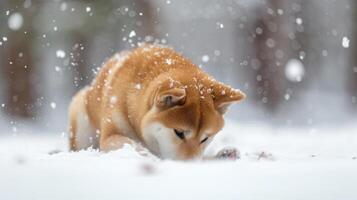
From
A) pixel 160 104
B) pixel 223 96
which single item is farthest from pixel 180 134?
pixel 223 96

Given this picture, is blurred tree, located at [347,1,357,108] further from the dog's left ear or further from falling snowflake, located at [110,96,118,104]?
falling snowflake, located at [110,96,118,104]

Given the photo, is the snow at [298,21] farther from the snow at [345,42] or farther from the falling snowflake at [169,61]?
the falling snowflake at [169,61]

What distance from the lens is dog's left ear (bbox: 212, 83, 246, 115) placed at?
170 inches

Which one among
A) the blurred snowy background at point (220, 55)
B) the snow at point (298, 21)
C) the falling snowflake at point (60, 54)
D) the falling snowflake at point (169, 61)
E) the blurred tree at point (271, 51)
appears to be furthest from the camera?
the snow at point (298, 21)

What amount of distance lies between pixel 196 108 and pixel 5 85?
1026cm

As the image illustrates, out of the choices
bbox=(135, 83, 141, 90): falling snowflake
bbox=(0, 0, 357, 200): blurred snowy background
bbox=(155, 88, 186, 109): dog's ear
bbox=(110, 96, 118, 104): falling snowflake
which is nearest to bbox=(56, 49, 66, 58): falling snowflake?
bbox=(0, 0, 357, 200): blurred snowy background

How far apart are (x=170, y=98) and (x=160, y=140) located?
32 cm

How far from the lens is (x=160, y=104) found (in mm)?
4082

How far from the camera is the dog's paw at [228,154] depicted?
170 inches

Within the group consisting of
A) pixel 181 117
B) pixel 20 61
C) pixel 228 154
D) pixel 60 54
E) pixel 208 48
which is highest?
pixel 208 48

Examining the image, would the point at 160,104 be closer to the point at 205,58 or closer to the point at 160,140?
the point at 160,140

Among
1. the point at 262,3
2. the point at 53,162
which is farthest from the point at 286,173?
the point at 262,3

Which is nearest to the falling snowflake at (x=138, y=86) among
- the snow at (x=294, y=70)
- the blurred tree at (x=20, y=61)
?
the blurred tree at (x=20, y=61)

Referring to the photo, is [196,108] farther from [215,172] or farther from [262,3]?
[262,3]
